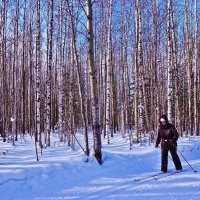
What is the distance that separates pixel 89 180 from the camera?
10.3m

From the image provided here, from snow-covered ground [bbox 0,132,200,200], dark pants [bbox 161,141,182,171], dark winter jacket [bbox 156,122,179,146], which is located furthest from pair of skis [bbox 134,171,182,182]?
dark winter jacket [bbox 156,122,179,146]

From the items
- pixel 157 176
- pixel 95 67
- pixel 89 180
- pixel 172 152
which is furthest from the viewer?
pixel 95 67

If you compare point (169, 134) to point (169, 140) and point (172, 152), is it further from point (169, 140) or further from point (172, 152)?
point (172, 152)

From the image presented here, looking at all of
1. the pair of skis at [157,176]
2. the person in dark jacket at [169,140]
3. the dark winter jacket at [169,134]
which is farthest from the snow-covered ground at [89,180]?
the dark winter jacket at [169,134]

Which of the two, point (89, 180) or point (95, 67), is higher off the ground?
point (95, 67)

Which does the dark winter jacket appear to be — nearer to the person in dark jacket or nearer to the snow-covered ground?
the person in dark jacket

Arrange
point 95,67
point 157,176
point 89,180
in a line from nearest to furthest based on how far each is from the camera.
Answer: point 89,180, point 157,176, point 95,67

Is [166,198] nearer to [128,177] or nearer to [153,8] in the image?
[128,177]

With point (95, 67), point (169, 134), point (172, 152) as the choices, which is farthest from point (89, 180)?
point (95, 67)

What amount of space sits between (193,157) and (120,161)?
4782 mm

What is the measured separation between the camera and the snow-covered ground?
8641 millimetres

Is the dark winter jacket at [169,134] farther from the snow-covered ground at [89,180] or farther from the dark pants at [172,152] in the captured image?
the snow-covered ground at [89,180]

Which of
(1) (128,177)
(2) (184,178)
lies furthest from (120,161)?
(2) (184,178)

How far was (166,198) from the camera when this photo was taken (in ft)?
26.6
